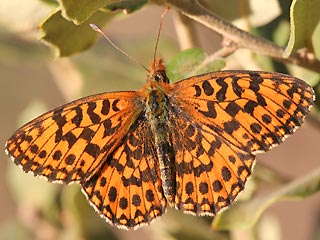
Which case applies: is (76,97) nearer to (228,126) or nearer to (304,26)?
(228,126)

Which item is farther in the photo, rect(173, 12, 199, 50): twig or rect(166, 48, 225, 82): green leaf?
rect(173, 12, 199, 50): twig

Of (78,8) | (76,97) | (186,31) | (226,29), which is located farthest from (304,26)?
(76,97)

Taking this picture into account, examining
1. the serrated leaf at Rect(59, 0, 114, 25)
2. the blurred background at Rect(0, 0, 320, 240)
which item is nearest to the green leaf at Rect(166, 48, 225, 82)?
the blurred background at Rect(0, 0, 320, 240)

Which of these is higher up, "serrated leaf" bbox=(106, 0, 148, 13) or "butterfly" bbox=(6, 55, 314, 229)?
"serrated leaf" bbox=(106, 0, 148, 13)

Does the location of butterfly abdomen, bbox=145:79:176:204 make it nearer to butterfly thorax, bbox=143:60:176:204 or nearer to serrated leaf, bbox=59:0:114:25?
butterfly thorax, bbox=143:60:176:204

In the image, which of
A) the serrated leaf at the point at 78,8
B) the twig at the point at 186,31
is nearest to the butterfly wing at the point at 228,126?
the twig at the point at 186,31

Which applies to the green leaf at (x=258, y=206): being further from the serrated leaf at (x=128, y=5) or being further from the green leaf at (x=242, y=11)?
the serrated leaf at (x=128, y=5)
